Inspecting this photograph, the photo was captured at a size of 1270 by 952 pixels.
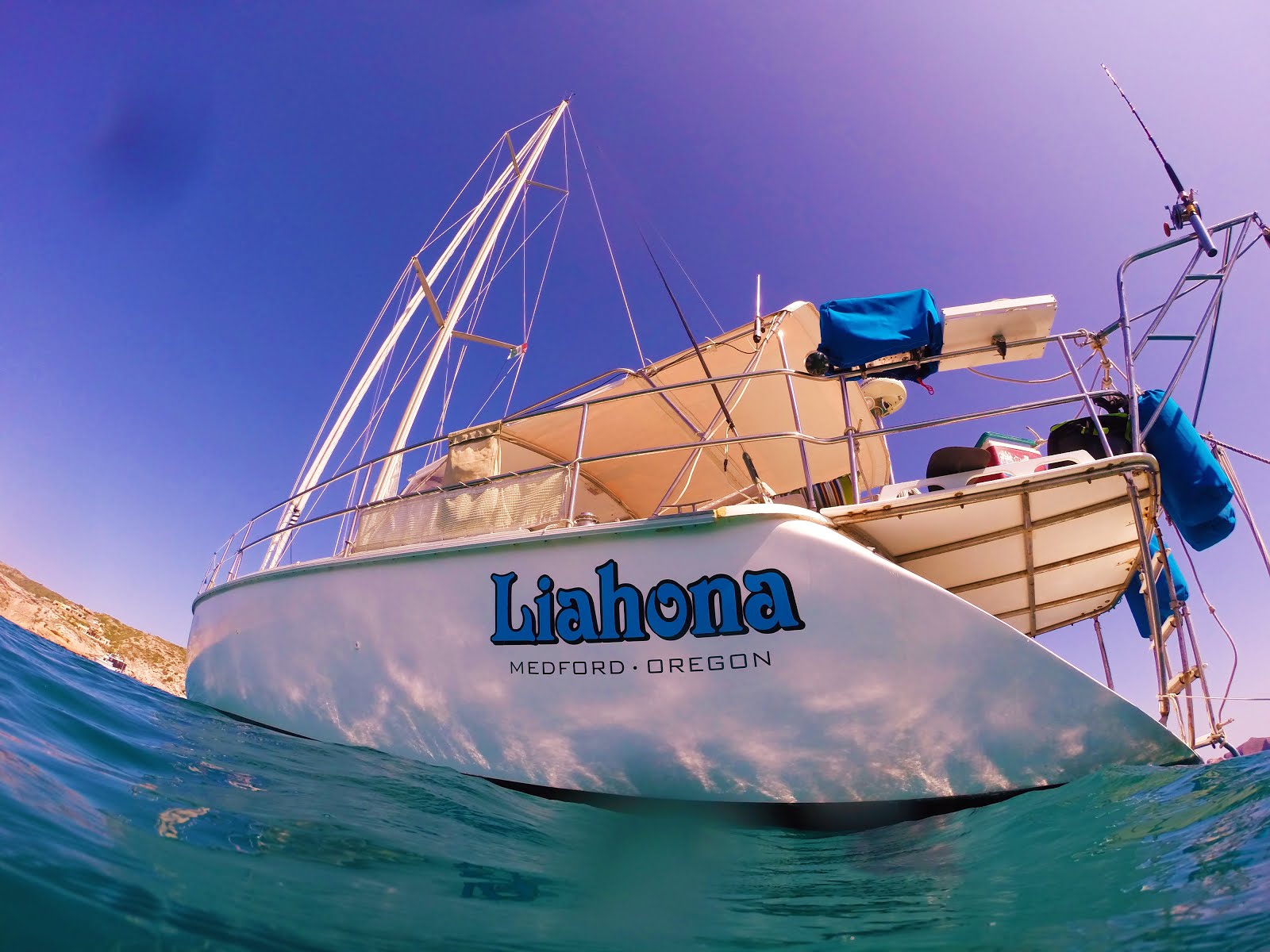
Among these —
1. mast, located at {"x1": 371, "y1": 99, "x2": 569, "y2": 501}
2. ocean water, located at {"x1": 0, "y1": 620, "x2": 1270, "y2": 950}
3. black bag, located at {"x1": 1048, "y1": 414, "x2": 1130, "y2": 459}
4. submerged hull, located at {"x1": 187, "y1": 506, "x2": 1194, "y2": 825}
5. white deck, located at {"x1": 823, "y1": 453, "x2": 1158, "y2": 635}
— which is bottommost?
ocean water, located at {"x1": 0, "y1": 620, "x2": 1270, "y2": 950}

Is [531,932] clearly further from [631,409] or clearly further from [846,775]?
[631,409]

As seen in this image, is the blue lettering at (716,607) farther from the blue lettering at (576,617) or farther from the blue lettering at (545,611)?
the blue lettering at (545,611)

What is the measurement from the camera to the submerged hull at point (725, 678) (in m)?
3.02

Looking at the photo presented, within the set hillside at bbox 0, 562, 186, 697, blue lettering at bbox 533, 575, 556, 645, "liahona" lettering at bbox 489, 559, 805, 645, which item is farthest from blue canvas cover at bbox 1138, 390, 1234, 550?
hillside at bbox 0, 562, 186, 697

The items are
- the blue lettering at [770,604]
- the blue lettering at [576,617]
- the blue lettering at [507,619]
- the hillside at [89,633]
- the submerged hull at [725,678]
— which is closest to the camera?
the submerged hull at [725,678]

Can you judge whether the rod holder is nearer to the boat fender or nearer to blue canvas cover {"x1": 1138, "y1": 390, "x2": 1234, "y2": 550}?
blue canvas cover {"x1": 1138, "y1": 390, "x2": 1234, "y2": 550}

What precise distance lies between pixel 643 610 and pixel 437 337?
22.4 ft

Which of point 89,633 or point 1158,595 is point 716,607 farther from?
point 89,633

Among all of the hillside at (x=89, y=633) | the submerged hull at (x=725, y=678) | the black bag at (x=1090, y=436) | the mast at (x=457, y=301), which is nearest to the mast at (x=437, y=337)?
the mast at (x=457, y=301)

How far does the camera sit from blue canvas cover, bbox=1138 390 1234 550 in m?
3.67

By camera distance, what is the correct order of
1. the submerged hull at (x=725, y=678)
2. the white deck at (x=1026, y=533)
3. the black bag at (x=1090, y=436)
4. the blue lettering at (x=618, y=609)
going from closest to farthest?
the submerged hull at (x=725, y=678) → the white deck at (x=1026, y=533) → the blue lettering at (x=618, y=609) → the black bag at (x=1090, y=436)

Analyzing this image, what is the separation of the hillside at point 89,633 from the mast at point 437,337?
87.1 ft

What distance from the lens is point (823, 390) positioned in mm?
6203

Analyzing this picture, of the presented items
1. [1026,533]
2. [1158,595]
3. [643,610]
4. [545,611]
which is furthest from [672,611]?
[1158,595]
